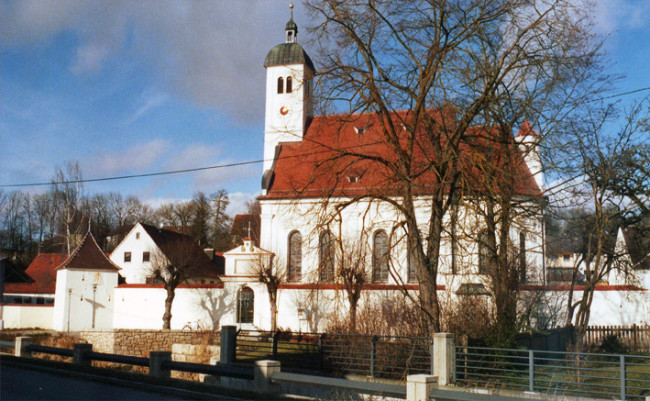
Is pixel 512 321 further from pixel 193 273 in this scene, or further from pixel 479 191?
pixel 193 273

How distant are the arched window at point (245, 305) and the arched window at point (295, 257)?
2617 millimetres

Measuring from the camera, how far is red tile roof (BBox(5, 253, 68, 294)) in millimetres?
48000

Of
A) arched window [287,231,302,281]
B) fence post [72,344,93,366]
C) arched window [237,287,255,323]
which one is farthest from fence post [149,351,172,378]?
arched window [287,231,302,281]

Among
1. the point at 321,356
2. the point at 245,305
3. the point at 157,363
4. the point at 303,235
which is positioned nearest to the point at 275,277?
the point at 245,305

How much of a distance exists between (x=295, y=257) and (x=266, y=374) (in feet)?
85.5

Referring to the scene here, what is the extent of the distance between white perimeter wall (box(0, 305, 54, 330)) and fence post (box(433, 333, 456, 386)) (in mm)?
31046

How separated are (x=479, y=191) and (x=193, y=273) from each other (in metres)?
30.3

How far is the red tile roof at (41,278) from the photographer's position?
48000 millimetres

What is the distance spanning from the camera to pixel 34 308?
132 feet

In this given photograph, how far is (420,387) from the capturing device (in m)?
11.9

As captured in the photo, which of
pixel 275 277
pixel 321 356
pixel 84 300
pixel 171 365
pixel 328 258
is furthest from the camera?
pixel 84 300

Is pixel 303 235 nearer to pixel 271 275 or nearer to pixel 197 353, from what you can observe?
pixel 271 275

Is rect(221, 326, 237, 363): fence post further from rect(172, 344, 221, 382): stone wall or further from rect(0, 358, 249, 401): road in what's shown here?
rect(0, 358, 249, 401): road

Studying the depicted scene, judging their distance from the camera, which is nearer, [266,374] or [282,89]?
[266,374]
